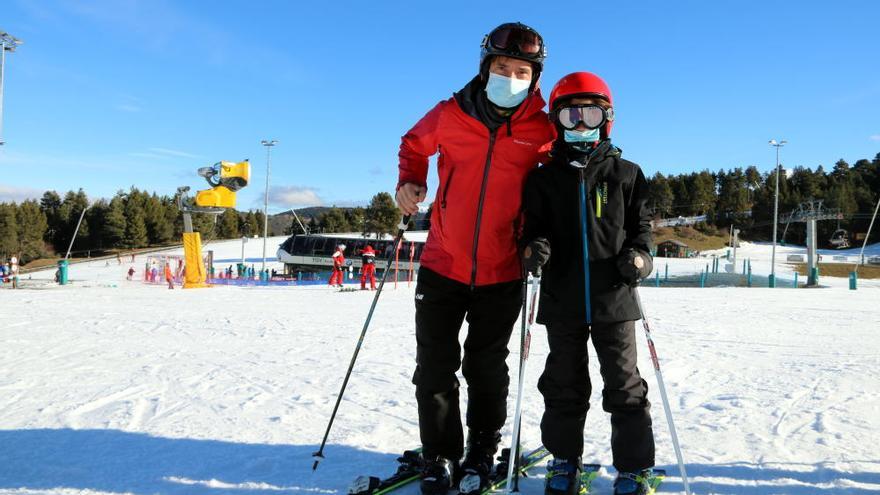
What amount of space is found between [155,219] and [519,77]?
257 feet

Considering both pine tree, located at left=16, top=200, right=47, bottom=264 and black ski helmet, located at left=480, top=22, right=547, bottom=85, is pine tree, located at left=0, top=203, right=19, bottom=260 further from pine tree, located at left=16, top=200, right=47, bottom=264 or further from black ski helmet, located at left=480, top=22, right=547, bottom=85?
black ski helmet, located at left=480, top=22, right=547, bottom=85

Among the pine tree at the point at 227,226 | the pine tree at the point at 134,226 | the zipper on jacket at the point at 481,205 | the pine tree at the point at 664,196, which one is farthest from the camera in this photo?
the pine tree at the point at 227,226

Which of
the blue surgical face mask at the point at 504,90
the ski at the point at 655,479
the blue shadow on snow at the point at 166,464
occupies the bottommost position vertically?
the blue shadow on snow at the point at 166,464

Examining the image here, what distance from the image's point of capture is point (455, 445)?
2432 millimetres

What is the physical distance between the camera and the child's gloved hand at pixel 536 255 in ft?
7.12

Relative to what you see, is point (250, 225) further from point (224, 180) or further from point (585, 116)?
point (585, 116)

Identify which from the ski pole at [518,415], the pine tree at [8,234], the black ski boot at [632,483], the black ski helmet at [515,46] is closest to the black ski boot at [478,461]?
the ski pole at [518,415]

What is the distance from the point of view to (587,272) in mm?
2236

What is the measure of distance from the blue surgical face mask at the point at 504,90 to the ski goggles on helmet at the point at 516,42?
11cm

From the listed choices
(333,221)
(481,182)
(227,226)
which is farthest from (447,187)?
(227,226)

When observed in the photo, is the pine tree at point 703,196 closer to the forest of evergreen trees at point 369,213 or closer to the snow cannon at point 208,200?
the forest of evergreen trees at point 369,213

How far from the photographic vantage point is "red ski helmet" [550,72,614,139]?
234 centimetres

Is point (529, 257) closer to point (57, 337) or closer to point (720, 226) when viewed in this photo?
point (57, 337)

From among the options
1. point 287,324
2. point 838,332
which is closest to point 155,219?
point 287,324
